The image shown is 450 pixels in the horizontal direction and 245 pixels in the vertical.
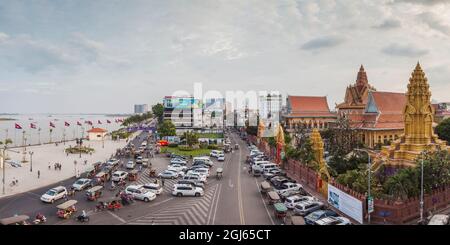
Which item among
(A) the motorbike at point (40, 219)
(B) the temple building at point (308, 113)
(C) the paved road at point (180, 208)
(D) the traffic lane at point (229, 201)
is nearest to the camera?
(A) the motorbike at point (40, 219)

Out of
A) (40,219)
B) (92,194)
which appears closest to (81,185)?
(92,194)

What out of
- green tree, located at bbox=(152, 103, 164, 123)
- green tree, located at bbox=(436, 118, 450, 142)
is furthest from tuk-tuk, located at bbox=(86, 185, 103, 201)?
green tree, located at bbox=(152, 103, 164, 123)

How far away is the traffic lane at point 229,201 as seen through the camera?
18.3 meters

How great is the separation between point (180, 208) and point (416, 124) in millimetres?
22045

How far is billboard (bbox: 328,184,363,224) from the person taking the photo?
1813 cm

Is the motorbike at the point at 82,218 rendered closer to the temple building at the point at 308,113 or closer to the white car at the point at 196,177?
the white car at the point at 196,177

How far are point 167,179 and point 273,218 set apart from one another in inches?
565

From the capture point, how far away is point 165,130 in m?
62.4

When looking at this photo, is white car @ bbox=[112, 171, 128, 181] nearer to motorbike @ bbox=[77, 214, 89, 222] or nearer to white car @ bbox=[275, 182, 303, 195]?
motorbike @ bbox=[77, 214, 89, 222]

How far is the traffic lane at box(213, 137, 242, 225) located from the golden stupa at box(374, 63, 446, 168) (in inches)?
527

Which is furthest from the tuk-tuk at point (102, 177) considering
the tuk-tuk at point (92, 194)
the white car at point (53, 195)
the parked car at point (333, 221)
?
the parked car at point (333, 221)

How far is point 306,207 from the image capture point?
20422 mm

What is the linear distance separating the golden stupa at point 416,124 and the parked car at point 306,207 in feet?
38.1
